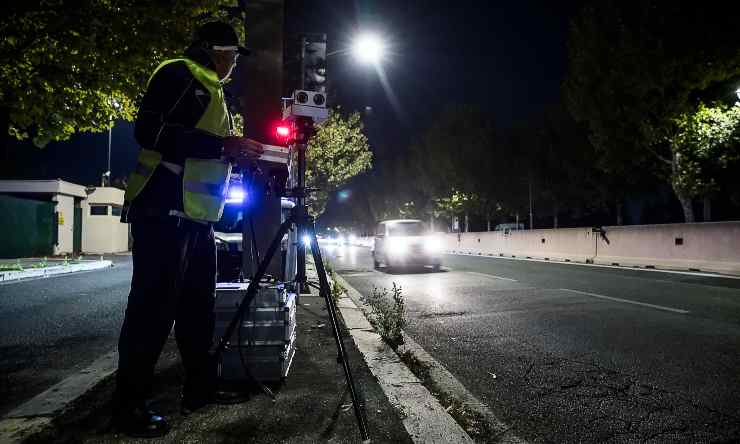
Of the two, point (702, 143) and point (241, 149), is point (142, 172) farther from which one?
point (702, 143)

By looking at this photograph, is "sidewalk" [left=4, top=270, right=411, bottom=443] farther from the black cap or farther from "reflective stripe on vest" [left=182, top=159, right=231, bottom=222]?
the black cap

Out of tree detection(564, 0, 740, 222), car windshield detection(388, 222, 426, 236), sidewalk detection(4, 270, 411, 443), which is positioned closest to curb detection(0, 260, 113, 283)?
car windshield detection(388, 222, 426, 236)

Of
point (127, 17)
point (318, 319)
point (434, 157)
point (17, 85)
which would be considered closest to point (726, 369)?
point (318, 319)

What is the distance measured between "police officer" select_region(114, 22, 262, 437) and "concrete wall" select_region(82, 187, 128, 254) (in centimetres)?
3027

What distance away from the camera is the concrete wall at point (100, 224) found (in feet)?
92.5

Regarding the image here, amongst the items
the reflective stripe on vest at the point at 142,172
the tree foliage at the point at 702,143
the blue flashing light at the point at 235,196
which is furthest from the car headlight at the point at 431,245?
the tree foliage at the point at 702,143

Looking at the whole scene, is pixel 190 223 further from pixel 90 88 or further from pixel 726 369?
pixel 90 88

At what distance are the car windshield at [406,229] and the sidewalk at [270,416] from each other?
422 inches

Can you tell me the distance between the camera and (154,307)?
7.98 ft

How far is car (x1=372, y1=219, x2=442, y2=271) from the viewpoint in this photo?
13516 millimetres

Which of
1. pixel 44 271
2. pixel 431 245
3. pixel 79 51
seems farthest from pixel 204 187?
pixel 44 271

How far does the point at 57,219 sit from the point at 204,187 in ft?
90.0

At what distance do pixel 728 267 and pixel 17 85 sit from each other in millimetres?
16687

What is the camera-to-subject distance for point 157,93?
2508 mm
